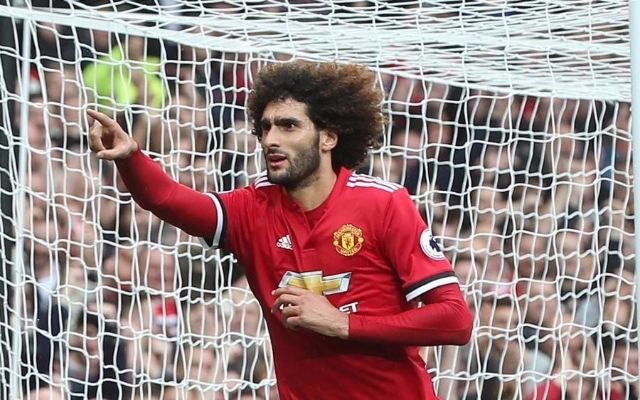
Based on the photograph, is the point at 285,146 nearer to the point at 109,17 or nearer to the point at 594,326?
the point at 109,17

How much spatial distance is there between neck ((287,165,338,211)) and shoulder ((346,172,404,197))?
0.22ft

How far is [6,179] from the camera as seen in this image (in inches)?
169

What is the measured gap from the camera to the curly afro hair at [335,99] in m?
3.23

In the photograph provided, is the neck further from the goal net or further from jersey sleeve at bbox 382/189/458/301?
the goal net

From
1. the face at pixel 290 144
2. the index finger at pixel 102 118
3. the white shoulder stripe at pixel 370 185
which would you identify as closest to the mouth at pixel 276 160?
the face at pixel 290 144

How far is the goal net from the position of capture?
4.40 meters

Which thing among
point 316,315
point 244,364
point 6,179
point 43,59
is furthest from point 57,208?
point 316,315

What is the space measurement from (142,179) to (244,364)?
1772 mm

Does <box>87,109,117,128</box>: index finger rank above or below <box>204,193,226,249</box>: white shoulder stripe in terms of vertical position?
above

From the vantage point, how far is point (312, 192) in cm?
321

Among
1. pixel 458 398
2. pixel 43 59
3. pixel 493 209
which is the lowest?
pixel 458 398

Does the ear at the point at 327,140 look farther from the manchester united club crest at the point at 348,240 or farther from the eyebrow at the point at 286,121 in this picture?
the manchester united club crest at the point at 348,240

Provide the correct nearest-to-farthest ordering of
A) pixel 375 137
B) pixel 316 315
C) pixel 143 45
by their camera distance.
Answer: pixel 316 315, pixel 375 137, pixel 143 45

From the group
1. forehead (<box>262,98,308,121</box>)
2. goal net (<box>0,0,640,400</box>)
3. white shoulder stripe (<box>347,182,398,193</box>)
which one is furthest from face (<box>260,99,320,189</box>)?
goal net (<box>0,0,640,400</box>)
